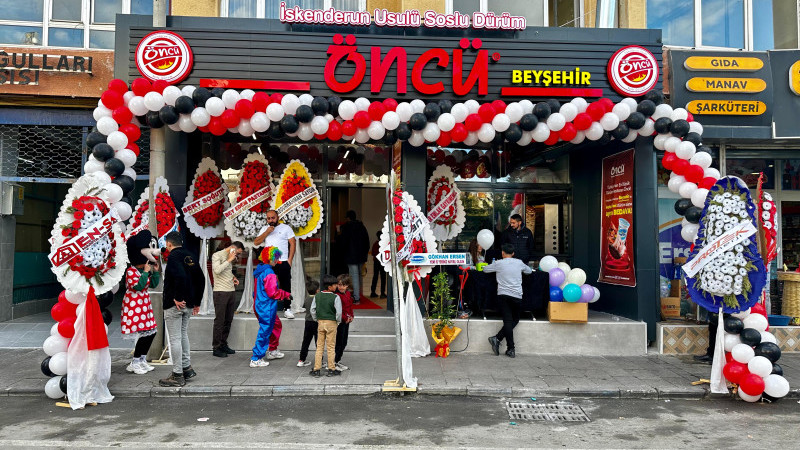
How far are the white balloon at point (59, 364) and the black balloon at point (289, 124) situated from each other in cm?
430

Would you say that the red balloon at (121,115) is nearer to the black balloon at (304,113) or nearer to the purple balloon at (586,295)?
the black balloon at (304,113)

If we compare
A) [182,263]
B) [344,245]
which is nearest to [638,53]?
[344,245]

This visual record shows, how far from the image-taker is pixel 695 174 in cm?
859

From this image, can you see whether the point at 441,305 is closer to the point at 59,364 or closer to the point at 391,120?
the point at 391,120

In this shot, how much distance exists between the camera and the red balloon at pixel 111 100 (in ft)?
28.0

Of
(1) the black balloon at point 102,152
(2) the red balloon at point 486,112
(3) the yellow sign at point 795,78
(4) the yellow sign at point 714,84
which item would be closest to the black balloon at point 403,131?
(2) the red balloon at point 486,112

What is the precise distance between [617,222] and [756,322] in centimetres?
332

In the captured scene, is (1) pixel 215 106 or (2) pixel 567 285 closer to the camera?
(1) pixel 215 106

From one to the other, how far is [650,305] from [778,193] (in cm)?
442

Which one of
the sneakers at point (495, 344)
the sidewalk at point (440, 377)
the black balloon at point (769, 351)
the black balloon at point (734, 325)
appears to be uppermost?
the black balloon at point (734, 325)

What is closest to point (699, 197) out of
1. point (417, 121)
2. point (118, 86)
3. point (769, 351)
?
point (769, 351)

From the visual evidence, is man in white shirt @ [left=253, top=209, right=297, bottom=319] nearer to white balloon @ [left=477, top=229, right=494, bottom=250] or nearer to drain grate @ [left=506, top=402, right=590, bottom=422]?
white balloon @ [left=477, top=229, right=494, bottom=250]

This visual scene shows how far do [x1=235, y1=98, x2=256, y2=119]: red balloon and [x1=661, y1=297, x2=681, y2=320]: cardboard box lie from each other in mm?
7907

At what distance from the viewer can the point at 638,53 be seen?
9.50 metres
